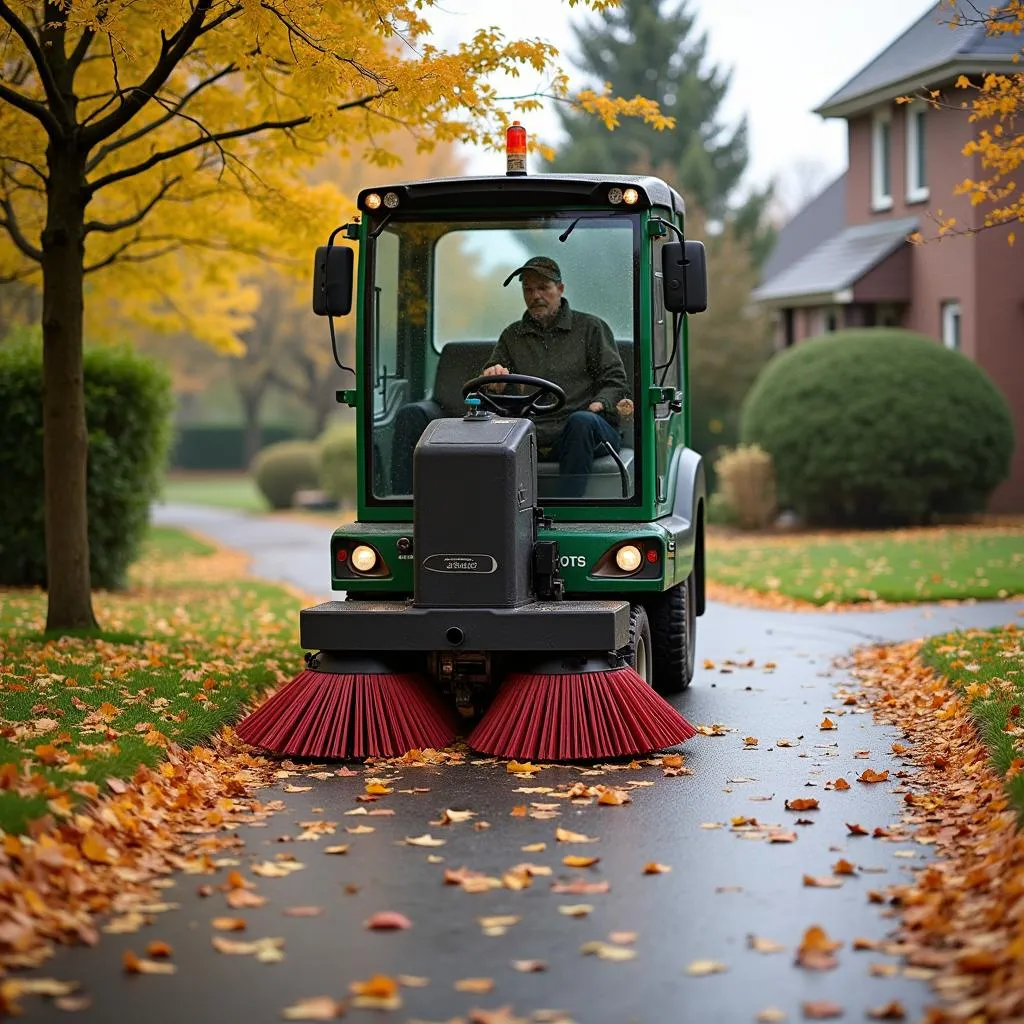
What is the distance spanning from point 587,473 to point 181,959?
417 centimetres

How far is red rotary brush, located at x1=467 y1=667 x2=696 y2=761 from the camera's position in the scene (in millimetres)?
7590

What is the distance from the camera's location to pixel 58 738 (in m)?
7.26

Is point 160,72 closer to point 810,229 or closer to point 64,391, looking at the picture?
point 64,391

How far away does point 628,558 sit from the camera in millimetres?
8234

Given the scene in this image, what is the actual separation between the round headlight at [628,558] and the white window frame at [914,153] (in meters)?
20.8

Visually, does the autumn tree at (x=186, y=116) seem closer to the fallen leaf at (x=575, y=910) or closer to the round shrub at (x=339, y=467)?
the fallen leaf at (x=575, y=910)

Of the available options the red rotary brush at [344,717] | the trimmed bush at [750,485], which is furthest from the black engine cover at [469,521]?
the trimmed bush at [750,485]

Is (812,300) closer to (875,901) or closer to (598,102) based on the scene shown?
(598,102)

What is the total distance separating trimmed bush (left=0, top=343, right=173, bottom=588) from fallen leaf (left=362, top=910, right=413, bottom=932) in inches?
468

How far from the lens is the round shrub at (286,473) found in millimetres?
38844

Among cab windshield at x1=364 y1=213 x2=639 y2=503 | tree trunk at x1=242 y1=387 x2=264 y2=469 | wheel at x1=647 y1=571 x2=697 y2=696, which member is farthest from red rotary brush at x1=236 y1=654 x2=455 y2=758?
tree trunk at x1=242 y1=387 x2=264 y2=469

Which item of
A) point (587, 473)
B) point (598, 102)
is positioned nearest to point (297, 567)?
point (598, 102)

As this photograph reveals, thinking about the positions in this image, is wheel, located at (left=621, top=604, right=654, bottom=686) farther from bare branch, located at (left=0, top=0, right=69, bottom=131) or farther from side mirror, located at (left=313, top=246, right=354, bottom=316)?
bare branch, located at (left=0, top=0, right=69, bottom=131)

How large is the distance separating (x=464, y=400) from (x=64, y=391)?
347 cm
